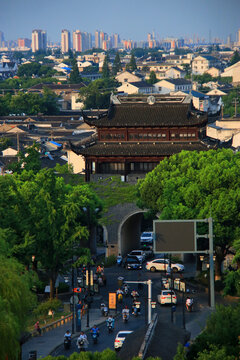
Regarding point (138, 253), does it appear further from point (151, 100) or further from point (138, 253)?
point (151, 100)

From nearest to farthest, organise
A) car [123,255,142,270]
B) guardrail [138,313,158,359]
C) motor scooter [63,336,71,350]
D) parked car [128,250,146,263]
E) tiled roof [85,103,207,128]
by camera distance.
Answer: guardrail [138,313,158,359] → motor scooter [63,336,71,350] → car [123,255,142,270] → parked car [128,250,146,263] → tiled roof [85,103,207,128]

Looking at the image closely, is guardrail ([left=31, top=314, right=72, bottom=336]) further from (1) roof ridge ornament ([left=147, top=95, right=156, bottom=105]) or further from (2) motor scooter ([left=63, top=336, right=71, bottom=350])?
(1) roof ridge ornament ([left=147, top=95, right=156, bottom=105])

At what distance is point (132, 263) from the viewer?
69688 mm

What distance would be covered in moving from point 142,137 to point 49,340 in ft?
107

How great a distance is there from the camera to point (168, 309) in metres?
56.8

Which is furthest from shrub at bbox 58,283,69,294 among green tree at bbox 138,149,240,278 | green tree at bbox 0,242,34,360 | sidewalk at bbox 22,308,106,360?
green tree at bbox 0,242,34,360

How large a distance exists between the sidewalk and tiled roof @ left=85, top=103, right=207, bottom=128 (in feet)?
88.3

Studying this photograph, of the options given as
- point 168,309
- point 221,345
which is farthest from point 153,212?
point 221,345

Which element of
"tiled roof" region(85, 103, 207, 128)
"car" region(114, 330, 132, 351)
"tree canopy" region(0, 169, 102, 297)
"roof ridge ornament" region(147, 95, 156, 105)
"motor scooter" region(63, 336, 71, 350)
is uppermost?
"roof ridge ornament" region(147, 95, 156, 105)

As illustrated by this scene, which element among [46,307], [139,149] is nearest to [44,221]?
[46,307]

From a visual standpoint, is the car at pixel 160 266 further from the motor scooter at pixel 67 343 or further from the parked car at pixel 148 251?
the motor scooter at pixel 67 343

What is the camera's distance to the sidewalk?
49.0 m

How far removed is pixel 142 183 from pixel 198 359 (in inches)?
1300

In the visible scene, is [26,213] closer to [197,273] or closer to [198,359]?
[197,273]
